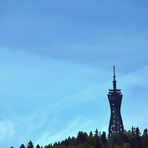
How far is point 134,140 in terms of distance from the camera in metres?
199

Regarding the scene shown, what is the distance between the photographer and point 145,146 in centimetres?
19300

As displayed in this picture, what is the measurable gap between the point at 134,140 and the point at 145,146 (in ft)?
23.5
